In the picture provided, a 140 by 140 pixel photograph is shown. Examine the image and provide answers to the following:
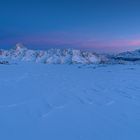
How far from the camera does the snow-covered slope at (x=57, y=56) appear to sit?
42356mm

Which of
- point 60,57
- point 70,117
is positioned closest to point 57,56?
point 60,57

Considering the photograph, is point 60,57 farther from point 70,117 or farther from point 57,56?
point 70,117

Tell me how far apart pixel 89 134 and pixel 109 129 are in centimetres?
44

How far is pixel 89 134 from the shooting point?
4.39 meters

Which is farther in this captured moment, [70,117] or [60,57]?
[60,57]

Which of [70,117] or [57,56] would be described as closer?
[70,117]

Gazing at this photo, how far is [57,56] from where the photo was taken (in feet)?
143

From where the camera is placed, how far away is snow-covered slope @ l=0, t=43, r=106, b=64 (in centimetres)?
4236

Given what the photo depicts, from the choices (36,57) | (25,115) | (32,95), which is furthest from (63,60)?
(25,115)

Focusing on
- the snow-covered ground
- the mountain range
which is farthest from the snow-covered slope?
the snow-covered ground

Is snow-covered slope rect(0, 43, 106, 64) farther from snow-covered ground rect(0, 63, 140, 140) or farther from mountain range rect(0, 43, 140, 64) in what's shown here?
snow-covered ground rect(0, 63, 140, 140)

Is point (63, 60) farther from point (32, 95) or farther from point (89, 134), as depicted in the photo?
point (89, 134)

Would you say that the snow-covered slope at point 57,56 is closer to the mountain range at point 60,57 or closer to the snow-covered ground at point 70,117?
the mountain range at point 60,57

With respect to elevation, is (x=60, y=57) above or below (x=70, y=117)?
A: below
